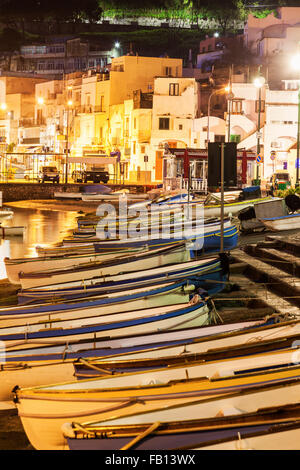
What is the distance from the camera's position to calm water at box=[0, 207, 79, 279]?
2278 centimetres

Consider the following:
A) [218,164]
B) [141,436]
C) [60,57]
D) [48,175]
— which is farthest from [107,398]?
[60,57]

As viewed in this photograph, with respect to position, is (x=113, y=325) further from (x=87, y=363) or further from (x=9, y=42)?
(x=9, y=42)

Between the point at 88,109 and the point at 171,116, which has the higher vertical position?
the point at 88,109

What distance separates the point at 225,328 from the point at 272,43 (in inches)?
2903

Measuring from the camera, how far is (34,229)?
29.6 m

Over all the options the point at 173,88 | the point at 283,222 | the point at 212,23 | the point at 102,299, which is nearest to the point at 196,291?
the point at 102,299

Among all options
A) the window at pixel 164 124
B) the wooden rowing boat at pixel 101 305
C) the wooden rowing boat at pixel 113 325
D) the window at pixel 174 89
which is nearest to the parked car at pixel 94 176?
the window at pixel 164 124

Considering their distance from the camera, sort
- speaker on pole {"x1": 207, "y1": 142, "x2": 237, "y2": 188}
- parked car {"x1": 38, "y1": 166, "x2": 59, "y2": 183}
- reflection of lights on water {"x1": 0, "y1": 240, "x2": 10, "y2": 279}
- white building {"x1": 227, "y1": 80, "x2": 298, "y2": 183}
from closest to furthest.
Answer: speaker on pole {"x1": 207, "y1": 142, "x2": 237, "y2": 188} < reflection of lights on water {"x1": 0, "y1": 240, "x2": 10, "y2": 279} < parked car {"x1": 38, "y1": 166, "x2": 59, "y2": 183} < white building {"x1": 227, "y1": 80, "x2": 298, "y2": 183}

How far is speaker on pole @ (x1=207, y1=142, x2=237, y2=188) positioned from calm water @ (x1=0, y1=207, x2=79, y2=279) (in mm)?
6778

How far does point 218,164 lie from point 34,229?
1676 centimetres

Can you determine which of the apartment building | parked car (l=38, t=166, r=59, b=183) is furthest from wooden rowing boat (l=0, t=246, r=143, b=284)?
the apartment building

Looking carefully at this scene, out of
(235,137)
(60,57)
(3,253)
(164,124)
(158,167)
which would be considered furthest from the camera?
(60,57)

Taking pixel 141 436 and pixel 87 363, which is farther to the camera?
pixel 87 363

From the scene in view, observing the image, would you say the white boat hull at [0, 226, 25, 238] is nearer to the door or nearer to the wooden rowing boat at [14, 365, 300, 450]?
the wooden rowing boat at [14, 365, 300, 450]
